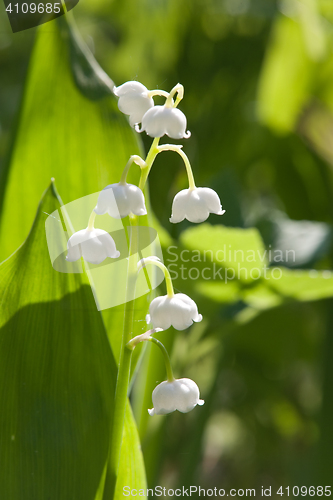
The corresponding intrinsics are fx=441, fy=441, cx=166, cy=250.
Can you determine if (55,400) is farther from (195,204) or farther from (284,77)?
(284,77)

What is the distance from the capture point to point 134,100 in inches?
11.6

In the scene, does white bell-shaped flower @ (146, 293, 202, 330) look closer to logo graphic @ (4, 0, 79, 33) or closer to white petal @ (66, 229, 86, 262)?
white petal @ (66, 229, 86, 262)

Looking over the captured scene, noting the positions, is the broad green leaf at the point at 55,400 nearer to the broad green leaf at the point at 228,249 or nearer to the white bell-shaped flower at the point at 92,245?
the white bell-shaped flower at the point at 92,245

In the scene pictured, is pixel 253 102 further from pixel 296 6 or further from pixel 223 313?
pixel 223 313

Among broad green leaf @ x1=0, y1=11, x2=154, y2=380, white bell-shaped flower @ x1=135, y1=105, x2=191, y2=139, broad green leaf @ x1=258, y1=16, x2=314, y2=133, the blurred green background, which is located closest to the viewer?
white bell-shaped flower @ x1=135, y1=105, x2=191, y2=139

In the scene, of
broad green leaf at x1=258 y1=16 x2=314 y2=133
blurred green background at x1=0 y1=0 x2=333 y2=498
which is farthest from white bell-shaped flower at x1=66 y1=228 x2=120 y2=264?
broad green leaf at x1=258 y1=16 x2=314 y2=133

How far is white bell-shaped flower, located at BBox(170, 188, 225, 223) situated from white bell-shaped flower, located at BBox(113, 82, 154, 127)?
0.21 feet

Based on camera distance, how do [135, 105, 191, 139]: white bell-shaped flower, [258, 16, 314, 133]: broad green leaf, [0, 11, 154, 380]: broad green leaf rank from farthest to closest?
[258, 16, 314, 133]: broad green leaf, [0, 11, 154, 380]: broad green leaf, [135, 105, 191, 139]: white bell-shaped flower

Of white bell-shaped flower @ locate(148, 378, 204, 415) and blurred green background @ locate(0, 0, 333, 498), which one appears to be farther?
blurred green background @ locate(0, 0, 333, 498)

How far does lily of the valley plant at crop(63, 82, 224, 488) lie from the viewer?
27 cm

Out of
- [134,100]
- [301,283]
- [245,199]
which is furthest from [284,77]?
[134,100]

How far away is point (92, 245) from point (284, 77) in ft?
2.36

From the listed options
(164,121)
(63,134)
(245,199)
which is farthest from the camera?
(245,199)

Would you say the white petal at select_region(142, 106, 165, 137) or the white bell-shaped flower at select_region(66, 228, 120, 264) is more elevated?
the white petal at select_region(142, 106, 165, 137)
